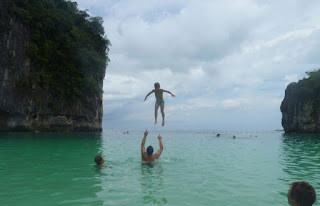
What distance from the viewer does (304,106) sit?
66688 millimetres

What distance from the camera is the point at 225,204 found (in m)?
6.94

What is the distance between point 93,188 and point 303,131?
70730 millimetres

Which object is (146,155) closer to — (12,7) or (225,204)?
(225,204)

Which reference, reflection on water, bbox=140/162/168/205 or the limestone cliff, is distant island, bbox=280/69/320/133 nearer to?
the limestone cliff

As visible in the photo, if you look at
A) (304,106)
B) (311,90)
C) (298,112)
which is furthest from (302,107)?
(311,90)

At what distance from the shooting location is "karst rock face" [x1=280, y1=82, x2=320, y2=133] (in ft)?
213

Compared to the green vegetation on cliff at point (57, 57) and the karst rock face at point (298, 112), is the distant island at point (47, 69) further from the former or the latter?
the karst rock face at point (298, 112)

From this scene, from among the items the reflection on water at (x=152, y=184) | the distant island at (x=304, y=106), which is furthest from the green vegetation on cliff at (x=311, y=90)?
the reflection on water at (x=152, y=184)

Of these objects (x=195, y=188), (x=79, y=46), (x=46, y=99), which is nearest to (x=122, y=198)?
(x=195, y=188)

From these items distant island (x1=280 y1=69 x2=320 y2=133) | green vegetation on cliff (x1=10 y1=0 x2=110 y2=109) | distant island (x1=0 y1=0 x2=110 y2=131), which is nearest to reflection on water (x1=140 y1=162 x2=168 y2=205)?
distant island (x1=0 y1=0 x2=110 y2=131)

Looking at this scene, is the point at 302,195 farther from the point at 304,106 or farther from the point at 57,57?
the point at 304,106

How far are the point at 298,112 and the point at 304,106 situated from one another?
235 centimetres

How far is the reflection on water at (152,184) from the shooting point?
7.23 metres

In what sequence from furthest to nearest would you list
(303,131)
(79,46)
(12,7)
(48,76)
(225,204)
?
(303,131) → (79,46) → (48,76) → (12,7) → (225,204)
